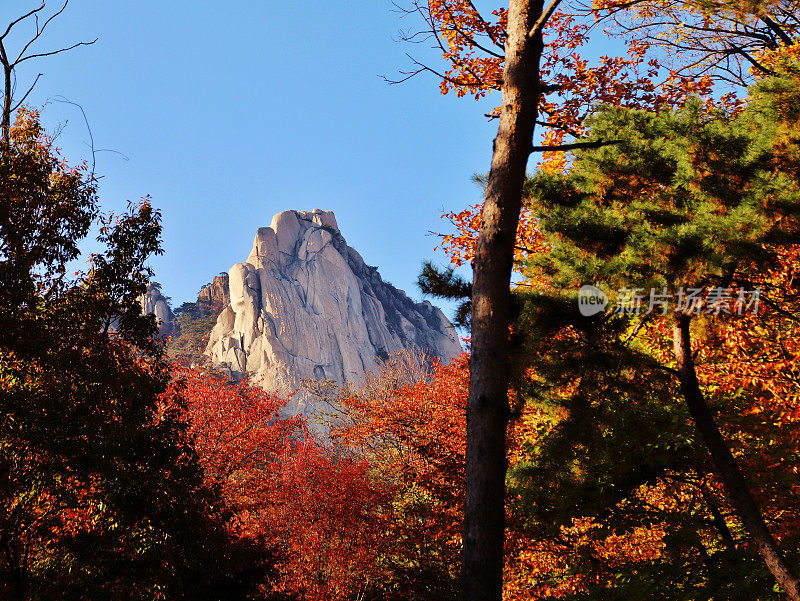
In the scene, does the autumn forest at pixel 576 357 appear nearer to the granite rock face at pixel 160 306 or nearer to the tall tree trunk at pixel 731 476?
the tall tree trunk at pixel 731 476

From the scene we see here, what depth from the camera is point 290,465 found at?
19594mm

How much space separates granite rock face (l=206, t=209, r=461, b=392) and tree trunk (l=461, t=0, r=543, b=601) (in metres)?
55.3

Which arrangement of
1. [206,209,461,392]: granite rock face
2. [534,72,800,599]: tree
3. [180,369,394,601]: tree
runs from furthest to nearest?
[206,209,461,392]: granite rock face
[180,369,394,601]: tree
[534,72,800,599]: tree

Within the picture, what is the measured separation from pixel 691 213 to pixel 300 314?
6140 cm

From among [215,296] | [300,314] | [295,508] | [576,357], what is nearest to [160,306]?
[215,296]

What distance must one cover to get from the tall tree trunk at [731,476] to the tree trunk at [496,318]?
3.06 m

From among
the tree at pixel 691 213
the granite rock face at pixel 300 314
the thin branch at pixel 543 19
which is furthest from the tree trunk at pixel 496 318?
the granite rock face at pixel 300 314

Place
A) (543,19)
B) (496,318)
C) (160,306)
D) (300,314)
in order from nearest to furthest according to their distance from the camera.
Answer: (496,318)
(543,19)
(300,314)
(160,306)

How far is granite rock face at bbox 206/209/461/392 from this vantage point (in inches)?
2433

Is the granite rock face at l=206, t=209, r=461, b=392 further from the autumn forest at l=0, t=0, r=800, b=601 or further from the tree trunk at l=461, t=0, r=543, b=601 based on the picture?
the tree trunk at l=461, t=0, r=543, b=601

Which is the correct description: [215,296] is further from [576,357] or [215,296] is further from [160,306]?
[576,357]

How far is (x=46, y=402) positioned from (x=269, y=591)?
673cm

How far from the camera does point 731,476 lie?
5262 mm

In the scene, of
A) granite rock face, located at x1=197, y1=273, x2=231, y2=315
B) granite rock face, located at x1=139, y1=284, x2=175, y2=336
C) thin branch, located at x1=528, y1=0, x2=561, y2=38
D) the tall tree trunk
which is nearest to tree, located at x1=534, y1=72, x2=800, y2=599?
the tall tree trunk
